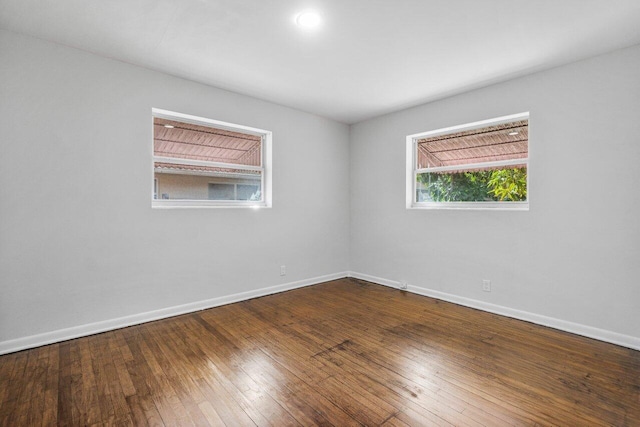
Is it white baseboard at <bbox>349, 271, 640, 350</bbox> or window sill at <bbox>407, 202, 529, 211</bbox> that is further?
window sill at <bbox>407, 202, 529, 211</bbox>

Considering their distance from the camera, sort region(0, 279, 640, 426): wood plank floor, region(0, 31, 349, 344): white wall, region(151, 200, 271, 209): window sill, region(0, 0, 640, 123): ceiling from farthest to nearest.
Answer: region(151, 200, 271, 209): window sill → region(0, 31, 349, 344): white wall → region(0, 0, 640, 123): ceiling → region(0, 279, 640, 426): wood plank floor

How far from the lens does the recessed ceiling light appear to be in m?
2.26

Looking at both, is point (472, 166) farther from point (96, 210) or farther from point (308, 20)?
point (96, 210)

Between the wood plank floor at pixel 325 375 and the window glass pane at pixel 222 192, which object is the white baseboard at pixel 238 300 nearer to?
the wood plank floor at pixel 325 375

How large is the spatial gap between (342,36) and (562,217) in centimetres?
273

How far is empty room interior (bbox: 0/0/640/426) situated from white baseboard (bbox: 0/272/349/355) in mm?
18

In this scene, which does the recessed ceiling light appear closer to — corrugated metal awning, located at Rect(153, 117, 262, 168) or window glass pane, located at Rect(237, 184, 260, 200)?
corrugated metal awning, located at Rect(153, 117, 262, 168)

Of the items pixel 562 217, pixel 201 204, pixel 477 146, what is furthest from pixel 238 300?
pixel 562 217

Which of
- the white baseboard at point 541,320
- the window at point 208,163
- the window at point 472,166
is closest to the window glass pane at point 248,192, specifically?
the window at point 208,163

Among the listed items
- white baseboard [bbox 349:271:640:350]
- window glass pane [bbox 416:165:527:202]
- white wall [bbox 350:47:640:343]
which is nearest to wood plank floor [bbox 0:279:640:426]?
white baseboard [bbox 349:271:640:350]

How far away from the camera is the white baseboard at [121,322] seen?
256 centimetres

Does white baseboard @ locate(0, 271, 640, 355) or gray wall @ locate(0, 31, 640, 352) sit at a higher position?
gray wall @ locate(0, 31, 640, 352)

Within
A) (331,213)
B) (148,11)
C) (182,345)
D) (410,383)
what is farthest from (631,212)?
(148,11)

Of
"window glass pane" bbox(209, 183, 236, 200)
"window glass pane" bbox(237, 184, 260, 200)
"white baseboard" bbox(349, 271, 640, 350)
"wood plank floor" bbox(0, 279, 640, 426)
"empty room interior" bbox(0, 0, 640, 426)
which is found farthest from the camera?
"window glass pane" bbox(237, 184, 260, 200)
